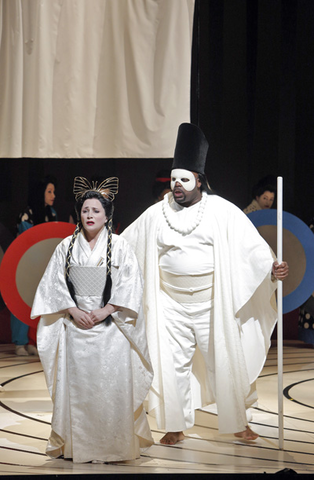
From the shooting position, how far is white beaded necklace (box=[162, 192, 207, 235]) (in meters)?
3.94

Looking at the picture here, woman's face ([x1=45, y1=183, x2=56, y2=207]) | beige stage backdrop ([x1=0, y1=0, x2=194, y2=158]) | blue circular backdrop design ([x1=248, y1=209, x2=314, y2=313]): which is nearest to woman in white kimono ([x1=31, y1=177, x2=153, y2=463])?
beige stage backdrop ([x1=0, y1=0, x2=194, y2=158])

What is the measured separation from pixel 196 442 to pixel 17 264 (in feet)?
7.02

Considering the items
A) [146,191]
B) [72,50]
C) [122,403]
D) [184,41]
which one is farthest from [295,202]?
[122,403]

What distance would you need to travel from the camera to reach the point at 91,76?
5.11m

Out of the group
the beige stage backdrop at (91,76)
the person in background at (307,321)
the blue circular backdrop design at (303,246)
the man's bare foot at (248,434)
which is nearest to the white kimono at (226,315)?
the man's bare foot at (248,434)

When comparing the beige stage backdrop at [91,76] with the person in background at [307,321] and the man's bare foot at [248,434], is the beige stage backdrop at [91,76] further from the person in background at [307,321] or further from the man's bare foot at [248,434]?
the person in background at [307,321]

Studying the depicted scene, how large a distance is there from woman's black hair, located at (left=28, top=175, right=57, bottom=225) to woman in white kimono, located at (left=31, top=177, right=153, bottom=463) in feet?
9.16

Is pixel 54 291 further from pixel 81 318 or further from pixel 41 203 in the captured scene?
pixel 41 203

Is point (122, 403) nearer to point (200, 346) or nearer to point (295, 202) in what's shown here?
point (200, 346)

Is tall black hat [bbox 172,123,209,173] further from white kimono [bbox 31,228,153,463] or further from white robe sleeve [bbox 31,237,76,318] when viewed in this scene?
white robe sleeve [bbox 31,237,76,318]

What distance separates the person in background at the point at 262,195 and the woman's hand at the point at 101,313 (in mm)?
3194

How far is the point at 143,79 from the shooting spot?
5.10 meters

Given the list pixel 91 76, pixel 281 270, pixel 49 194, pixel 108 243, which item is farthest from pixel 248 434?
pixel 49 194

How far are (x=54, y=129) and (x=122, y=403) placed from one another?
93.9 inches
